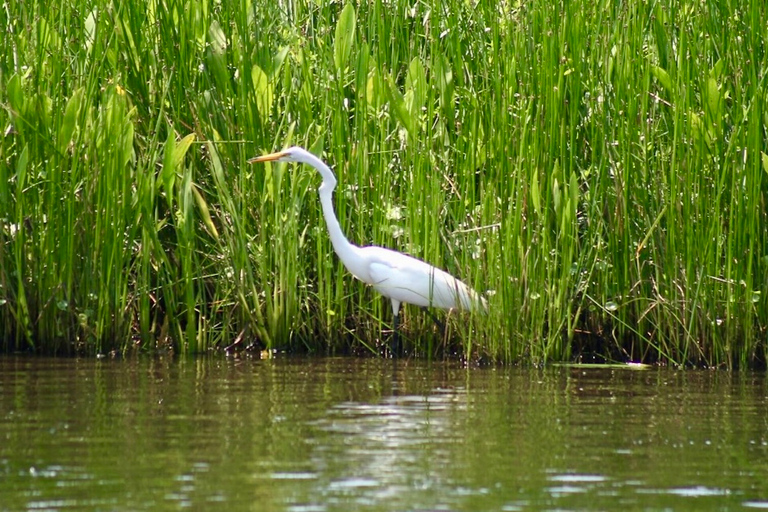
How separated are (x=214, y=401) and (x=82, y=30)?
8.06 feet

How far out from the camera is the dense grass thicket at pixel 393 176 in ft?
20.7

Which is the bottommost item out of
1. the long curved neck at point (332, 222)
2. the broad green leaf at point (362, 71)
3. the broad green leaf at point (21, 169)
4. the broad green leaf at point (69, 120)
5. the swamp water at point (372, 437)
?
the swamp water at point (372, 437)

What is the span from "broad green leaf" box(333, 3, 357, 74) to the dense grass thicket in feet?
0.04

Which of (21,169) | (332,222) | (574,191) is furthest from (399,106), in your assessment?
(21,169)

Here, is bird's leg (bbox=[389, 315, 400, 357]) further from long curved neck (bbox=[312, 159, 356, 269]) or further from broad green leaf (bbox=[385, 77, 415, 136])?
broad green leaf (bbox=[385, 77, 415, 136])

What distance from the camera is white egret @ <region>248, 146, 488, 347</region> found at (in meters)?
6.47

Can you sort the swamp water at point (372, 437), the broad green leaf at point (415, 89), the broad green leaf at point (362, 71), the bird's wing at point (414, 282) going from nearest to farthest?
the swamp water at point (372, 437) → the bird's wing at point (414, 282) → the broad green leaf at point (415, 89) → the broad green leaf at point (362, 71)

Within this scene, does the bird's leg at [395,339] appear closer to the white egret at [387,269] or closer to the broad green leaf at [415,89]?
the white egret at [387,269]

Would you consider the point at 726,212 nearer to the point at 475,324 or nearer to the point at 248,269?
the point at 475,324

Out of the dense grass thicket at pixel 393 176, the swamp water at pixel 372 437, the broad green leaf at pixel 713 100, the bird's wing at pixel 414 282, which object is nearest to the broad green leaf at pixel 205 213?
the dense grass thicket at pixel 393 176

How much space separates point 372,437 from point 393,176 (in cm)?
256

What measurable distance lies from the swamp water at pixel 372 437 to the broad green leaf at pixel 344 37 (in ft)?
5.48

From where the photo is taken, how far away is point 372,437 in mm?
4551

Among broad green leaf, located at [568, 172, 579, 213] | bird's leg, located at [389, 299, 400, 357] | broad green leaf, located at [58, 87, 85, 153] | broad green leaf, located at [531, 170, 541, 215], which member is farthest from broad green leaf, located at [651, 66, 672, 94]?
broad green leaf, located at [58, 87, 85, 153]
